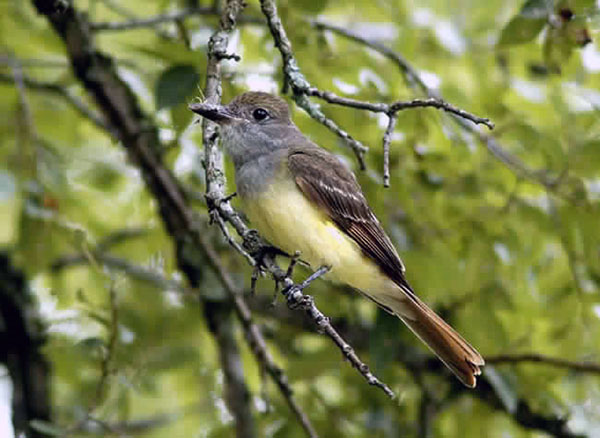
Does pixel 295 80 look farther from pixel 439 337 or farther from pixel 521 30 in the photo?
pixel 439 337

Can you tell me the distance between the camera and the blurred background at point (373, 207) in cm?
447

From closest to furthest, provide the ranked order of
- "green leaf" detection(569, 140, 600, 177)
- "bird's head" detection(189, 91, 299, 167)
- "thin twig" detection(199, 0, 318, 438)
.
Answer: "thin twig" detection(199, 0, 318, 438) → "bird's head" detection(189, 91, 299, 167) → "green leaf" detection(569, 140, 600, 177)

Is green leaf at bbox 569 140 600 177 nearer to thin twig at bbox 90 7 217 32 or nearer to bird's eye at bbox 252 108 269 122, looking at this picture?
bird's eye at bbox 252 108 269 122

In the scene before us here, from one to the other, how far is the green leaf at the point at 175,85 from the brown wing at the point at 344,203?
21.9 inches

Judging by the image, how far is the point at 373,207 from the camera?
15.6ft

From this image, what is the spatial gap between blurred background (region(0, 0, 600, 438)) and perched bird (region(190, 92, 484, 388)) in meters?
0.20

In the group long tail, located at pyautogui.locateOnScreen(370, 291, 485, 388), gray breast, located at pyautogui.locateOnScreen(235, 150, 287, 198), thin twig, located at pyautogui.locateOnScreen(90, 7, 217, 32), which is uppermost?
thin twig, located at pyautogui.locateOnScreen(90, 7, 217, 32)

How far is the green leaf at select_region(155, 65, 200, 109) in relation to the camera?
4.16 meters

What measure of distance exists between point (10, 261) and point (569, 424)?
325 cm

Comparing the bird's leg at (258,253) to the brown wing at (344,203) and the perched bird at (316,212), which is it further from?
the brown wing at (344,203)

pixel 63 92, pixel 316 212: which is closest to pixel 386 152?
pixel 316 212

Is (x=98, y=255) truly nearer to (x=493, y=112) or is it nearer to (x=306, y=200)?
(x=306, y=200)

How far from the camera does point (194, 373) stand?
5707 mm

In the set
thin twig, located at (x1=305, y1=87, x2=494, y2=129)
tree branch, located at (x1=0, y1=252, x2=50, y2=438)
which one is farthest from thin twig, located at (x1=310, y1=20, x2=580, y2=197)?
tree branch, located at (x1=0, y1=252, x2=50, y2=438)
